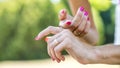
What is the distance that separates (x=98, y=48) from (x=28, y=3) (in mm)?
5302

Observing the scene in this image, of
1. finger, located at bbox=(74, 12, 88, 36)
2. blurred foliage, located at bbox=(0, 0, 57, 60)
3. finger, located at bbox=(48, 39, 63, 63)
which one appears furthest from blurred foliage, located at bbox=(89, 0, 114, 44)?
finger, located at bbox=(48, 39, 63, 63)

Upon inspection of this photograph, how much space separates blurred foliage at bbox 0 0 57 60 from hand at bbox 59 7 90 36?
5.13 meters

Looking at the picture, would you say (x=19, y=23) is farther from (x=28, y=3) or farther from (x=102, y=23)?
(x=102, y=23)

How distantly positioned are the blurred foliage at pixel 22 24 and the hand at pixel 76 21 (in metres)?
5.13

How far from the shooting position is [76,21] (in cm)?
211

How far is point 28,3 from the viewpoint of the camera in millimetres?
7391

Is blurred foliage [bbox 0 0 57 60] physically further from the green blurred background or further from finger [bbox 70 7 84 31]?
finger [bbox 70 7 84 31]

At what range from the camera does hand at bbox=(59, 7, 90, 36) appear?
6.88ft

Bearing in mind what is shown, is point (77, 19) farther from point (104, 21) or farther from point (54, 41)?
point (104, 21)

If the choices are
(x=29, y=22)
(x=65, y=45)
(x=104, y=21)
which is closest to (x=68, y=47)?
(x=65, y=45)

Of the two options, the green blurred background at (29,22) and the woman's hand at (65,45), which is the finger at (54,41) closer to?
the woman's hand at (65,45)

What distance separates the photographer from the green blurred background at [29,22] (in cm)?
730

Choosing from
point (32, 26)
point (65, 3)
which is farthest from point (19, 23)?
point (65, 3)

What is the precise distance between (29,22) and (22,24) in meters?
0.11
